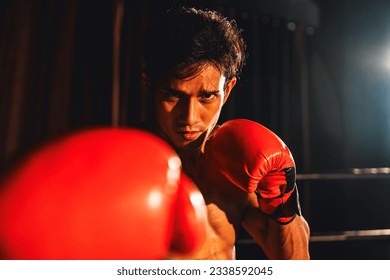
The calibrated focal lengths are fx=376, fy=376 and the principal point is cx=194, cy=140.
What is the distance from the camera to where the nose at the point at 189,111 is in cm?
79

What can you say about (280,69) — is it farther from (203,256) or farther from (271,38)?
(203,256)

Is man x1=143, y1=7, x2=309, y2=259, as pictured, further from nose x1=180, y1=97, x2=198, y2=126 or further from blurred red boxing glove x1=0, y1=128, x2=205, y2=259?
blurred red boxing glove x1=0, y1=128, x2=205, y2=259

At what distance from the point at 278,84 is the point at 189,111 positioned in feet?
5.17

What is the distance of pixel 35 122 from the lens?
162 cm

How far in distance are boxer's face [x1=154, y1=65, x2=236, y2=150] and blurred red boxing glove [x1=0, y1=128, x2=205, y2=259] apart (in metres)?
0.24

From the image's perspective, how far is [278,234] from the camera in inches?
34.4

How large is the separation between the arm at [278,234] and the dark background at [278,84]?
0.77 metres

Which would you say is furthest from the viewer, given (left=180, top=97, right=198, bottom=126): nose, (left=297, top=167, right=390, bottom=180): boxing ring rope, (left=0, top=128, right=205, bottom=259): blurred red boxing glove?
(left=297, top=167, right=390, bottom=180): boxing ring rope

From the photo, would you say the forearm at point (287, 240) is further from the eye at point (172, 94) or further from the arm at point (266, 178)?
the eye at point (172, 94)

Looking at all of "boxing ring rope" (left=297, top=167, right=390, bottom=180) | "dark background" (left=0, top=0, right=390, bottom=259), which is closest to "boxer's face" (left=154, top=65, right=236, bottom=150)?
"dark background" (left=0, top=0, right=390, bottom=259)

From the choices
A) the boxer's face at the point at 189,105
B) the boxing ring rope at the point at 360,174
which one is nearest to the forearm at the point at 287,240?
the boxer's face at the point at 189,105

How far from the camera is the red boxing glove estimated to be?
80 centimetres

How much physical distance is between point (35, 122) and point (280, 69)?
1.41m

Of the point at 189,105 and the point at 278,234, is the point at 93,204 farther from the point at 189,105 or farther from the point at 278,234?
the point at 278,234
